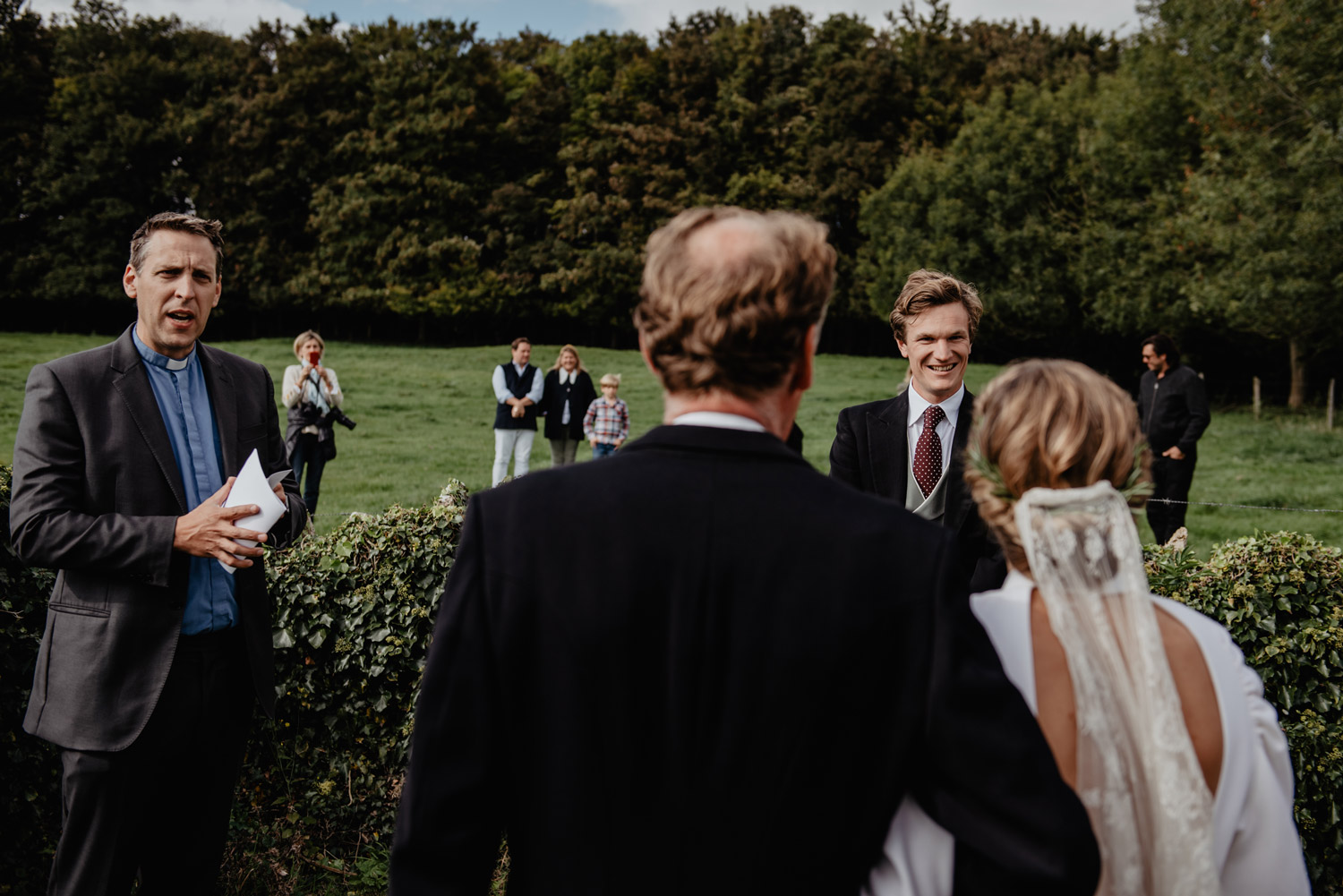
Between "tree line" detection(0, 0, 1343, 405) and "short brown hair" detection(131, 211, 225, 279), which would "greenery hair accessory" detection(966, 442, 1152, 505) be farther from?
"tree line" detection(0, 0, 1343, 405)

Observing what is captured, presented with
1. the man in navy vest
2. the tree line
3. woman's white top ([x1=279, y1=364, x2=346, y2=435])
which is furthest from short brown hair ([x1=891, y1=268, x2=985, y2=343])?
the tree line

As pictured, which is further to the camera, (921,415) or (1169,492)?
(1169,492)

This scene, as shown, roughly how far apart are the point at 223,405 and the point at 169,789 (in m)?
1.31

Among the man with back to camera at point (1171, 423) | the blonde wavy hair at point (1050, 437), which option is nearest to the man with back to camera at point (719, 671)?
the blonde wavy hair at point (1050, 437)

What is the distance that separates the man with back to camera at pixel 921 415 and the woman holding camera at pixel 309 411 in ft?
29.0

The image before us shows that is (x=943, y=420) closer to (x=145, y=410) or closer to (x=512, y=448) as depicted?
(x=145, y=410)

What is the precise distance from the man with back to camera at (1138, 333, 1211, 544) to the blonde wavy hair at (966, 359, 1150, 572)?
367 inches

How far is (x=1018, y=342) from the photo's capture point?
46.1m

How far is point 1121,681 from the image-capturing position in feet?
5.95

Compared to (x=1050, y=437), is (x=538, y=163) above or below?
above

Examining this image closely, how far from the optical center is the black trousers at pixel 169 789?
2863mm

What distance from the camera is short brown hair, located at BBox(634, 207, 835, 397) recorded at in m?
1.64

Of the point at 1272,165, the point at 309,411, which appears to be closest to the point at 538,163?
the point at 1272,165

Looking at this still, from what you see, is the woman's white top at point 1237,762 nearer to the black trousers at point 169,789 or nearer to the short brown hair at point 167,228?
the black trousers at point 169,789
